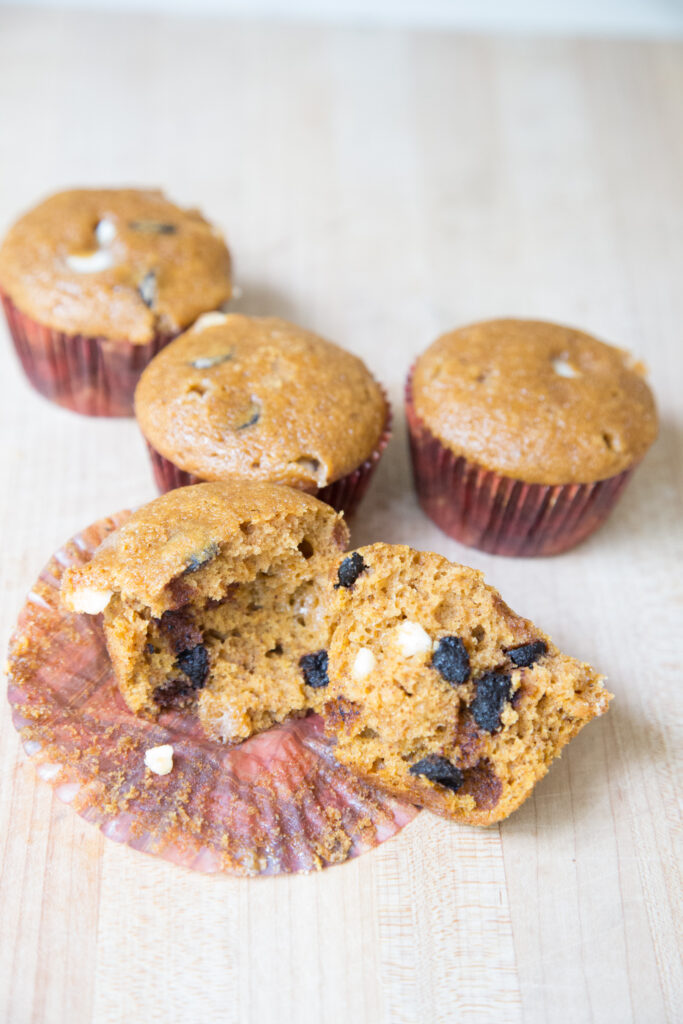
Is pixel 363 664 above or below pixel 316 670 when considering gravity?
above

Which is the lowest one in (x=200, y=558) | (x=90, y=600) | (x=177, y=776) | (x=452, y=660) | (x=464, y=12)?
(x=177, y=776)

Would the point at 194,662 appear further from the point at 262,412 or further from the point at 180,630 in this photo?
the point at 262,412

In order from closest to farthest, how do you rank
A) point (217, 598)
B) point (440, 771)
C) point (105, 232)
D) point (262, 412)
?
point (440, 771) → point (217, 598) → point (262, 412) → point (105, 232)

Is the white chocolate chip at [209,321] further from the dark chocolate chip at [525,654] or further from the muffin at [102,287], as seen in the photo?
the dark chocolate chip at [525,654]

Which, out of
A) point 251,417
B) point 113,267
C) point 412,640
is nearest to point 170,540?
point 251,417

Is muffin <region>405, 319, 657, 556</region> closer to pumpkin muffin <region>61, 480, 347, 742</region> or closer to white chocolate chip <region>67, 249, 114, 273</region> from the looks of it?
pumpkin muffin <region>61, 480, 347, 742</region>

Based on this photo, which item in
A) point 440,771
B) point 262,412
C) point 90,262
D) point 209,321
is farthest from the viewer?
point 90,262

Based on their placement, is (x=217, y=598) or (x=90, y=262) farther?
(x=90, y=262)
